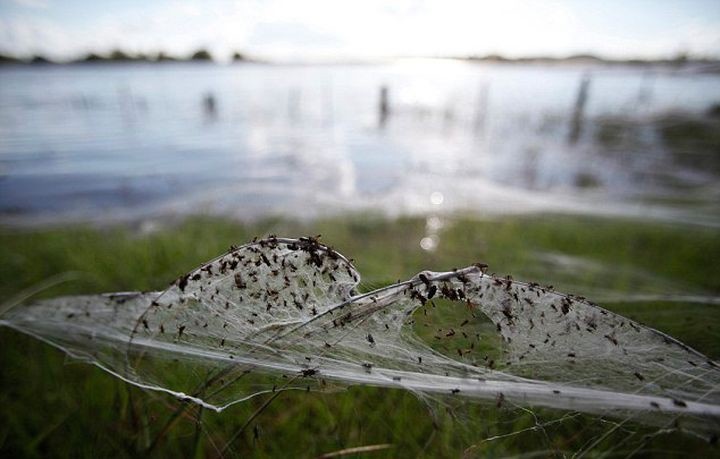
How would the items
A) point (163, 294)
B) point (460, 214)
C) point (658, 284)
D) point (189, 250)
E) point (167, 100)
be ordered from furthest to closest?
point (167, 100) < point (460, 214) < point (189, 250) < point (658, 284) < point (163, 294)

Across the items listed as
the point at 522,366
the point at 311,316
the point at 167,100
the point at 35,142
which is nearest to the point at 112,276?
the point at 311,316

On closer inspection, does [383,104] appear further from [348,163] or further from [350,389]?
[350,389]

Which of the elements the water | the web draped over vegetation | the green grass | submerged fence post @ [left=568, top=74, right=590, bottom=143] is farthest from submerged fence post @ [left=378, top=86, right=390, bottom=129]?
the web draped over vegetation

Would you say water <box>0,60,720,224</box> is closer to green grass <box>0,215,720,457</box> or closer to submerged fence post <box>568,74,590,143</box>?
submerged fence post <box>568,74,590,143</box>

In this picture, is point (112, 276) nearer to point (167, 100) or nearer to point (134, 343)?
point (134, 343)

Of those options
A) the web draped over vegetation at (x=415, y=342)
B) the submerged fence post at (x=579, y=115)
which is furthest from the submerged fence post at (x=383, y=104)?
the web draped over vegetation at (x=415, y=342)

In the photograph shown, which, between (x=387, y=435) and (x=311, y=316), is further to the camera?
(x=387, y=435)
